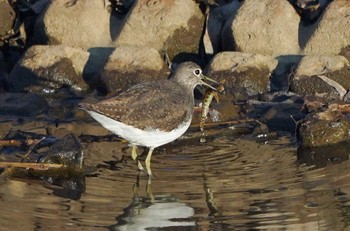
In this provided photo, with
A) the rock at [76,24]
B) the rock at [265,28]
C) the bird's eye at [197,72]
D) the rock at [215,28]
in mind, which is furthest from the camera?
the rock at [76,24]

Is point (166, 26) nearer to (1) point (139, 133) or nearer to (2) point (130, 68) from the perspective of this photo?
(2) point (130, 68)

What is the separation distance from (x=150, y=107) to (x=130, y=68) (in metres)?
3.47

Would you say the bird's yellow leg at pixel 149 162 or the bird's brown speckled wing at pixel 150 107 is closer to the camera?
the bird's brown speckled wing at pixel 150 107

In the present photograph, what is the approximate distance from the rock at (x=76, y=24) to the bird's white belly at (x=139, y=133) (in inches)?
186

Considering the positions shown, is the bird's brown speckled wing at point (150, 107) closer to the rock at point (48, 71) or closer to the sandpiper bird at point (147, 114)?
the sandpiper bird at point (147, 114)

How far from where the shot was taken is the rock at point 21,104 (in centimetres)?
1471

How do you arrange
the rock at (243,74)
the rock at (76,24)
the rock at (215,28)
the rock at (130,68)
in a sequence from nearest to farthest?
the rock at (243,74)
the rock at (130,68)
the rock at (215,28)
the rock at (76,24)

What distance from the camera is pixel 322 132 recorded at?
501 inches

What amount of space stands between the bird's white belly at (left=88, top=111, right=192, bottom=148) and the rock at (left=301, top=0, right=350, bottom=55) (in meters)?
3.98

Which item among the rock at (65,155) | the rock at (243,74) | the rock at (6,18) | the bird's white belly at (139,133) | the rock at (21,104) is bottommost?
the rock at (21,104)

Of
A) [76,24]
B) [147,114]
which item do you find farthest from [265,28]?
[147,114]

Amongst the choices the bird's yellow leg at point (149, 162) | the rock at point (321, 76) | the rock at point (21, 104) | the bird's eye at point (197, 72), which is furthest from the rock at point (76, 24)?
the bird's yellow leg at point (149, 162)

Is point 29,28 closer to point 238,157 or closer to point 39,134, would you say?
point 39,134

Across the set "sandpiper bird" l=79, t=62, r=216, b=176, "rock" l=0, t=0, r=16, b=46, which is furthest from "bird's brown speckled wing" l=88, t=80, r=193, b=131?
"rock" l=0, t=0, r=16, b=46
